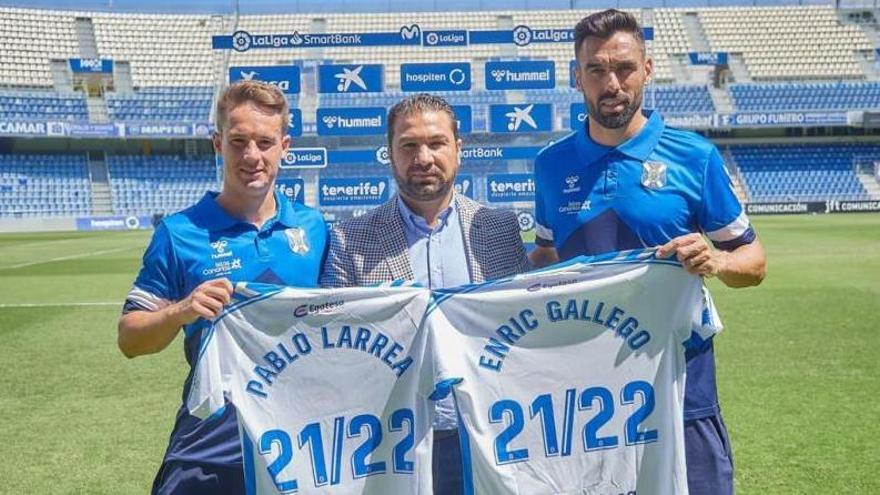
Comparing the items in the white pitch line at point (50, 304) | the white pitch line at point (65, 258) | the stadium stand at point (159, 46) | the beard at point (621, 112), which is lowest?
the white pitch line at point (50, 304)

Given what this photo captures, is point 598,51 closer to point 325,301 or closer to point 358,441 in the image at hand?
point 325,301

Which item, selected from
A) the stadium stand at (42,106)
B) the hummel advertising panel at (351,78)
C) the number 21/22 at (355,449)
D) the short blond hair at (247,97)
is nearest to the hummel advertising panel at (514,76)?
the hummel advertising panel at (351,78)

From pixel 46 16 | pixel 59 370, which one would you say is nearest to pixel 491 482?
pixel 59 370

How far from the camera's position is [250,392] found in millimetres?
2916

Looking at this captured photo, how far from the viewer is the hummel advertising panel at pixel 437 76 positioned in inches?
440

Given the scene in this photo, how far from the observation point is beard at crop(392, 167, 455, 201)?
9.48ft

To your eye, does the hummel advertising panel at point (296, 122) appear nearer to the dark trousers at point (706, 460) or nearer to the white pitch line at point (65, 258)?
the dark trousers at point (706, 460)

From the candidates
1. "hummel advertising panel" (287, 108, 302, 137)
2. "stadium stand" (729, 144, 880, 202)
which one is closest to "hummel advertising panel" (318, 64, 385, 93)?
"hummel advertising panel" (287, 108, 302, 137)

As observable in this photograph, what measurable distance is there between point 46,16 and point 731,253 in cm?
4863

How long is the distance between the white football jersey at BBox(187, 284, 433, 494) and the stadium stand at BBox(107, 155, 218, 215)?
1477 inches

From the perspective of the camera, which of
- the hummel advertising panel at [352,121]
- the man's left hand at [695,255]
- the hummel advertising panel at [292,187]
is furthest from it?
the hummel advertising panel at [352,121]

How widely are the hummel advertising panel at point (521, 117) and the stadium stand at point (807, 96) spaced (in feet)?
112

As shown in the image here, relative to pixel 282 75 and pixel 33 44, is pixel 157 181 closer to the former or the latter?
pixel 33 44

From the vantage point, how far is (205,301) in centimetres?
271
